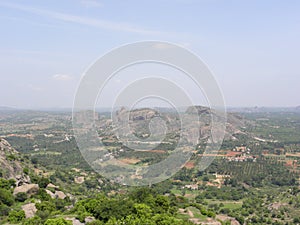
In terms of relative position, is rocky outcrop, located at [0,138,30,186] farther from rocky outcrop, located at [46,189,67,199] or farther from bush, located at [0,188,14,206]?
bush, located at [0,188,14,206]

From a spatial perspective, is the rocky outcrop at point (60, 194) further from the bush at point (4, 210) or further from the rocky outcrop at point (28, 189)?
the bush at point (4, 210)

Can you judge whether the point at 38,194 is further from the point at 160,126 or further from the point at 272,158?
the point at 272,158

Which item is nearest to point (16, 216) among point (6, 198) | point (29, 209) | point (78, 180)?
point (29, 209)

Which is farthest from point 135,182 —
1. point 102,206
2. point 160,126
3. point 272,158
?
point 272,158

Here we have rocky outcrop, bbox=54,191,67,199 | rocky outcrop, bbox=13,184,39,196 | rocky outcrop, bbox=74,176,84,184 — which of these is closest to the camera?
rocky outcrop, bbox=13,184,39,196

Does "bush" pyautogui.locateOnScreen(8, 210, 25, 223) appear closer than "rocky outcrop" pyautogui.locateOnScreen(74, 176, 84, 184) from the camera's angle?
Yes

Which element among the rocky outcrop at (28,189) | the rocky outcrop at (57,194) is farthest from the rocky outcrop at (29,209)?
the rocky outcrop at (57,194)

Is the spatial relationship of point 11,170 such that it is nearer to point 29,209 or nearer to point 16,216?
point 29,209

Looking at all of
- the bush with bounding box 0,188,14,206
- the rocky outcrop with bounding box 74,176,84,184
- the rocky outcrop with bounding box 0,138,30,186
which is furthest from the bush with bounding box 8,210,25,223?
the rocky outcrop with bounding box 74,176,84,184

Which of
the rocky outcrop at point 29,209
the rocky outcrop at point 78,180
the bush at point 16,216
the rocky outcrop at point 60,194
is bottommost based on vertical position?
the rocky outcrop at point 78,180
